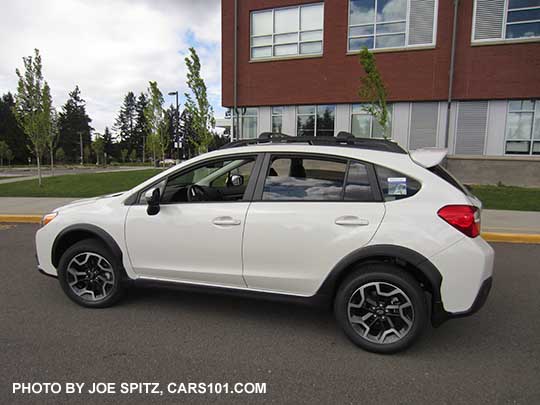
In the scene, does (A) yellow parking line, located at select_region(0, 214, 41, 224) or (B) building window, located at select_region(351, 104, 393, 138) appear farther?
(B) building window, located at select_region(351, 104, 393, 138)

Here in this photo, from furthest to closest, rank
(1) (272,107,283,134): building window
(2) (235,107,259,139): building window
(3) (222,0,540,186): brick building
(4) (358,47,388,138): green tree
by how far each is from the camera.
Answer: (2) (235,107,259,139): building window → (1) (272,107,283,134): building window → (3) (222,0,540,186): brick building → (4) (358,47,388,138): green tree

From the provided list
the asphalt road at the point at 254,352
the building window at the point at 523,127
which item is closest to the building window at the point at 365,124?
the building window at the point at 523,127

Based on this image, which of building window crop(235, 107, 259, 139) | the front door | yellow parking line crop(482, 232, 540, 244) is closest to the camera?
the front door

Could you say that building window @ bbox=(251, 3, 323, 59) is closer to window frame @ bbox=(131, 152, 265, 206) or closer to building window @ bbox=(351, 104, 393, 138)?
building window @ bbox=(351, 104, 393, 138)

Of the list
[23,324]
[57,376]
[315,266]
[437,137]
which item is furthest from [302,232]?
[437,137]

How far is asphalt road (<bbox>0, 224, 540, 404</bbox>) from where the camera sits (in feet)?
7.90

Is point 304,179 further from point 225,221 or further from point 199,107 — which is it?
point 199,107

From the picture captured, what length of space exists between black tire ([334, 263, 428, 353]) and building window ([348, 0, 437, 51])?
45.3ft

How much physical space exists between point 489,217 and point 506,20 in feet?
32.4

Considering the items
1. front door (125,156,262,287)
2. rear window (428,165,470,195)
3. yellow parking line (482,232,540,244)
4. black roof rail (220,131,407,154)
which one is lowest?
yellow parking line (482,232,540,244)

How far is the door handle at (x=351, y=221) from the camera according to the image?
283 cm

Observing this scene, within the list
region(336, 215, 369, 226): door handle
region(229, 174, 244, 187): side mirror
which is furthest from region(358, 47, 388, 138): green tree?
region(336, 215, 369, 226): door handle

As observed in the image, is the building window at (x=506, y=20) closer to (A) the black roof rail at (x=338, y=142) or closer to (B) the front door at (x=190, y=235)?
(A) the black roof rail at (x=338, y=142)

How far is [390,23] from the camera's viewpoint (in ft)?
47.7
